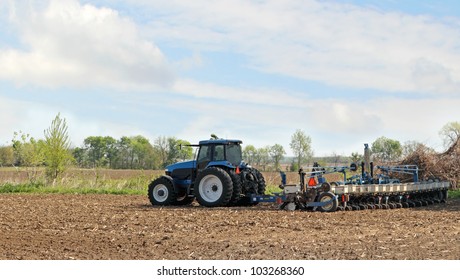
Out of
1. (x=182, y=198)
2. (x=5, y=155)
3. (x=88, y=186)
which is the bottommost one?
(x=182, y=198)

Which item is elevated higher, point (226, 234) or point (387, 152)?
point (387, 152)

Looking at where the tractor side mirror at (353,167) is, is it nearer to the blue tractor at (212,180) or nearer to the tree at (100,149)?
the blue tractor at (212,180)

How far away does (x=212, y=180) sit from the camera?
19.5 m

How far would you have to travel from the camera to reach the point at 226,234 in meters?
13.1

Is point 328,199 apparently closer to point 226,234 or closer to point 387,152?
point 226,234

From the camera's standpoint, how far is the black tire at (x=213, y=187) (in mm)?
19016

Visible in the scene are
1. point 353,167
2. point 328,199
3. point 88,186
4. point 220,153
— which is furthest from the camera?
point 88,186

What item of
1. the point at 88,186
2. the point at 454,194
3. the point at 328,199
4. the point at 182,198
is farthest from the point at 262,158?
the point at 328,199

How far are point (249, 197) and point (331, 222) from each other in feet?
17.0

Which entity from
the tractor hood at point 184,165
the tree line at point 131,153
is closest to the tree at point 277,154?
the tree line at point 131,153

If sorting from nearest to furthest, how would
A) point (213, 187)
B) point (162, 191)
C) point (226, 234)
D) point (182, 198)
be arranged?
point (226, 234)
point (213, 187)
point (162, 191)
point (182, 198)

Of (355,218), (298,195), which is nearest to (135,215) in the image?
(298,195)

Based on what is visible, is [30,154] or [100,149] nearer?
[30,154]

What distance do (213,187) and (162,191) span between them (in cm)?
209
